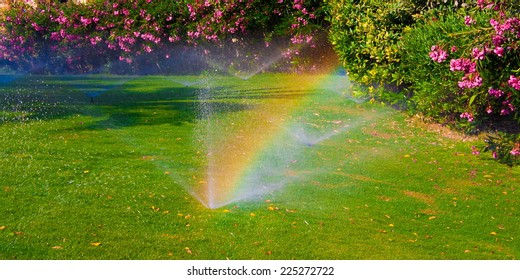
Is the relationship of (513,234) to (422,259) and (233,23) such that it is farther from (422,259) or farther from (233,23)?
(233,23)

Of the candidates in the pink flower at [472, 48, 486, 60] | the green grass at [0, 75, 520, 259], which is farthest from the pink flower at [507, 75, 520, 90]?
the green grass at [0, 75, 520, 259]

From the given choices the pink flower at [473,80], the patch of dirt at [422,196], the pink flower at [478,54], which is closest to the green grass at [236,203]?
the patch of dirt at [422,196]

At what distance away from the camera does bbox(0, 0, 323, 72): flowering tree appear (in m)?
19.1

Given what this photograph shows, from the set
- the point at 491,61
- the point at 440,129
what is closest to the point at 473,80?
the point at 491,61

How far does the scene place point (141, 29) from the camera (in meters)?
20.6

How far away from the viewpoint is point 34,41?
74.3ft

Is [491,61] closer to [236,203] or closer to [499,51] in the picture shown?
[499,51]

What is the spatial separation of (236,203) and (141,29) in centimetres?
1396

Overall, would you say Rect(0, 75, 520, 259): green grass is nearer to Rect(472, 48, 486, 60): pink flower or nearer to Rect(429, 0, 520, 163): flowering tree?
Rect(429, 0, 520, 163): flowering tree

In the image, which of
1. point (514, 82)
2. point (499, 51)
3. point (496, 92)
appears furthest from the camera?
point (496, 92)

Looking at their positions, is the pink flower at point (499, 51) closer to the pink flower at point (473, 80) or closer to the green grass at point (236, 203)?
the pink flower at point (473, 80)

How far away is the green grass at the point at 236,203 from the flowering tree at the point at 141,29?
6254 mm

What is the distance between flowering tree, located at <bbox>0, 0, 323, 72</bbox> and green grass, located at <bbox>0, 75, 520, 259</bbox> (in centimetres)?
625

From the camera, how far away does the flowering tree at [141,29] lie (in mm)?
19062
